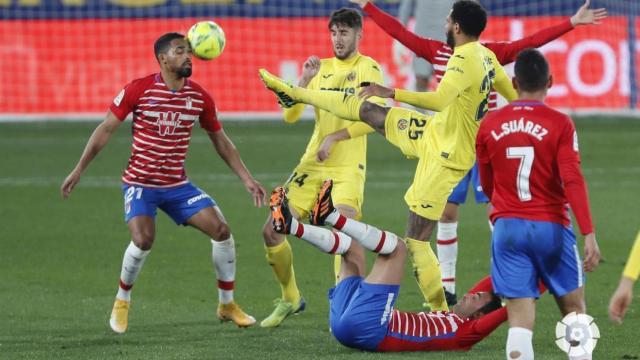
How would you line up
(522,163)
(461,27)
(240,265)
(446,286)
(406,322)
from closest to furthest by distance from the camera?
(522,163)
(406,322)
(461,27)
(446,286)
(240,265)

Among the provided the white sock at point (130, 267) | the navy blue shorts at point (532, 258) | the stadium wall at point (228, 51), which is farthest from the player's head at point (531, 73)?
the stadium wall at point (228, 51)

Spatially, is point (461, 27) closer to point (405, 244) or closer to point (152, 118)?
point (405, 244)

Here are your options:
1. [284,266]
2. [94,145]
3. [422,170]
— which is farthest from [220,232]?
[422,170]

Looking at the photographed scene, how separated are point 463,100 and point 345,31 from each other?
4.69 ft

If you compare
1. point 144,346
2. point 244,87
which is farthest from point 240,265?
point 244,87

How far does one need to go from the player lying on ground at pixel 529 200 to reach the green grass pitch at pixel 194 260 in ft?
3.77

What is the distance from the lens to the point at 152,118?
366 inches

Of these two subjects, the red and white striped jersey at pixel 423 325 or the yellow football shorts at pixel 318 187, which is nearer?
the red and white striped jersey at pixel 423 325

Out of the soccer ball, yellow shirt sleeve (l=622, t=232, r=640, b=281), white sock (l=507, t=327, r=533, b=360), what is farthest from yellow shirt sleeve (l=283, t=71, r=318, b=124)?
yellow shirt sleeve (l=622, t=232, r=640, b=281)

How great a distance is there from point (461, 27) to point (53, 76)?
15377 mm

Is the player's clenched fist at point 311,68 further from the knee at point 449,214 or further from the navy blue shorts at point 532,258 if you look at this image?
the navy blue shorts at point 532,258

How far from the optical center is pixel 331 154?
10016mm

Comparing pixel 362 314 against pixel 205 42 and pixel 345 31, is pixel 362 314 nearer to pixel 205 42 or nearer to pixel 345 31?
pixel 205 42

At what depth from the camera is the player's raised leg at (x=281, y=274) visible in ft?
31.4
